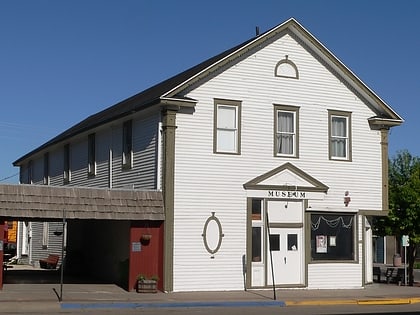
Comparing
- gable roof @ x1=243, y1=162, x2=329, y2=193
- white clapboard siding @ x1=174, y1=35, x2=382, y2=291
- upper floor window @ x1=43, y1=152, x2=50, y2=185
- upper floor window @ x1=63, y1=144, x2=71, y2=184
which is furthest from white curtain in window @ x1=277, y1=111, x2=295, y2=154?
upper floor window @ x1=43, y1=152, x2=50, y2=185

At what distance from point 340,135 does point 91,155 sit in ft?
35.6

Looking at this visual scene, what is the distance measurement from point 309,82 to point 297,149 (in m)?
2.57

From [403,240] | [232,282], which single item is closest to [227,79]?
[232,282]

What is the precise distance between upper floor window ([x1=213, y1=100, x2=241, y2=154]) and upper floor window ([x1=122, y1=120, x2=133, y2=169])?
150 inches

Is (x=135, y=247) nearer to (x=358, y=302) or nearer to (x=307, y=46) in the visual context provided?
(x=358, y=302)

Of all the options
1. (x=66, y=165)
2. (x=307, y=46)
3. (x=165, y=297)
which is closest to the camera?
(x=165, y=297)

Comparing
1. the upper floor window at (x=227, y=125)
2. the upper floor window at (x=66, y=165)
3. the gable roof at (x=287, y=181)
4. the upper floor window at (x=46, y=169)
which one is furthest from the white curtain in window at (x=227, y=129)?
the upper floor window at (x=46, y=169)

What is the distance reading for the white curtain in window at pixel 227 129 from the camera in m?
24.9

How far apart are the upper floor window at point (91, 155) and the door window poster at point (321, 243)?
1022 centimetres

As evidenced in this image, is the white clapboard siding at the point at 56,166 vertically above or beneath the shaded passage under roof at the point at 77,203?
above

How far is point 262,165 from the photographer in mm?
25469

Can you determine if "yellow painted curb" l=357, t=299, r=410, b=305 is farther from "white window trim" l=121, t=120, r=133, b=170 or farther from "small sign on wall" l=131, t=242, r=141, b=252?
"white window trim" l=121, t=120, r=133, b=170

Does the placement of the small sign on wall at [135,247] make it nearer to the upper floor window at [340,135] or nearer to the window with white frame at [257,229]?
the window with white frame at [257,229]

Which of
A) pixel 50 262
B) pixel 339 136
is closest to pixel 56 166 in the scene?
pixel 50 262
